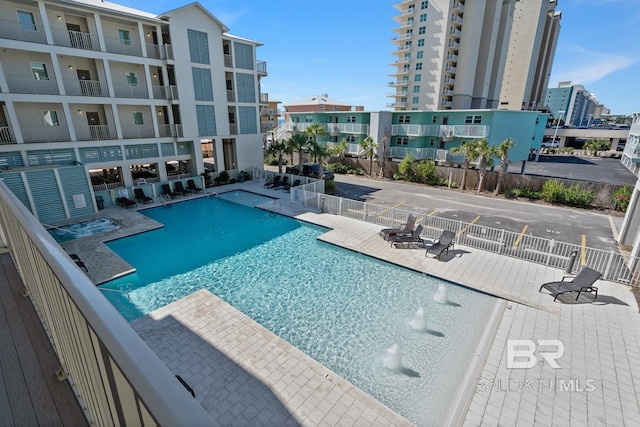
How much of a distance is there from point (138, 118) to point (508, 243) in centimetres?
2505

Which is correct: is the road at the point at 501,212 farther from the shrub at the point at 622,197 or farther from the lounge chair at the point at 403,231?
the lounge chair at the point at 403,231

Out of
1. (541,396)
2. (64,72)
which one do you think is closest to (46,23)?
(64,72)

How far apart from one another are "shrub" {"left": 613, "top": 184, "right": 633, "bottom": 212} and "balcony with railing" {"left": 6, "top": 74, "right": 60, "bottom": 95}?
116 feet

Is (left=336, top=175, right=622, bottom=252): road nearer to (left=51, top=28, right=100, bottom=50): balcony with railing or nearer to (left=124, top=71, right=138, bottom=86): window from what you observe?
(left=124, top=71, right=138, bottom=86): window

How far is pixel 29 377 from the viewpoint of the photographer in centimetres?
294

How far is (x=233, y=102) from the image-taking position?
25.6 meters

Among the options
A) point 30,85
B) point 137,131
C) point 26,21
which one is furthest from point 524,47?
point 30,85

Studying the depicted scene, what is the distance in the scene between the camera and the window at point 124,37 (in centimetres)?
2027

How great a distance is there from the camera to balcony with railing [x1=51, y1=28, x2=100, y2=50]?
57.6 feet

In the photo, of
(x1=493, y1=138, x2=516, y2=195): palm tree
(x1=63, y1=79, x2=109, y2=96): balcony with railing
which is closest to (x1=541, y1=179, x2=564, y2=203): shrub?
(x1=493, y1=138, x2=516, y2=195): palm tree

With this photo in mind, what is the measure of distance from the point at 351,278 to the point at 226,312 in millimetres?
4751

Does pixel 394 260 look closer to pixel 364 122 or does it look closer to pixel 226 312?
pixel 226 312

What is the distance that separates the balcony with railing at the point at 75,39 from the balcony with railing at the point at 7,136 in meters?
5.67

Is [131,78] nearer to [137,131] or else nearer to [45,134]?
[137,131]
